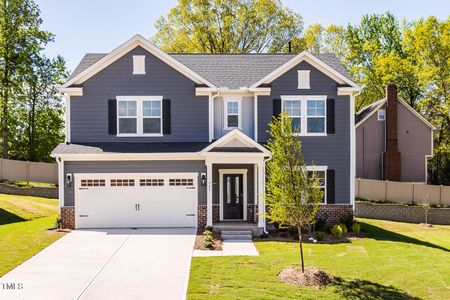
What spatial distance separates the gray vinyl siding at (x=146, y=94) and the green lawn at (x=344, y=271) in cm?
625

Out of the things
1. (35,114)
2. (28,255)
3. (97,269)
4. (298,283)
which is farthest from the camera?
(35,114)

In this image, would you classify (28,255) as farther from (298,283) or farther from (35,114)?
(35,114)

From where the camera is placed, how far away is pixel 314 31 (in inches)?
1740

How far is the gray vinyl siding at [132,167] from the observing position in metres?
20.1

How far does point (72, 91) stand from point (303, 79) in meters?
10.0

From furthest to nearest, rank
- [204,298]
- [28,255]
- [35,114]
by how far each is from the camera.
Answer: [35,114] → [28,255] → [204,298]

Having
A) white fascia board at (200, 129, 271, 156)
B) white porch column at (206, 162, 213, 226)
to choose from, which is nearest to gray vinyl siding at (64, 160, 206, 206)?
white porch column at (206, 162, 213, 226)

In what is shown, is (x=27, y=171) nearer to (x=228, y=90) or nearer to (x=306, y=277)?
(x=228, y=90)

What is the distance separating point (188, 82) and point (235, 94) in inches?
85.8

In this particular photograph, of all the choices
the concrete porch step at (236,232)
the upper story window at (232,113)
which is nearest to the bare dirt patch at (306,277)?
the concrete porch step at (236,232)

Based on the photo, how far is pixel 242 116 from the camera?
21641 mm

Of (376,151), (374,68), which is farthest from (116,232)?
(374,68)

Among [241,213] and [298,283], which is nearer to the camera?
[298,283]

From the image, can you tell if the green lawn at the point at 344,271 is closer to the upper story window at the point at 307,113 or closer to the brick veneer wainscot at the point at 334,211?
the brick veneer wainscot at the point at 334,211
